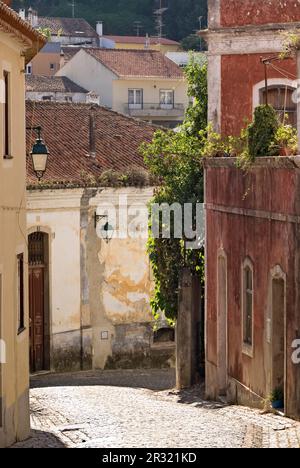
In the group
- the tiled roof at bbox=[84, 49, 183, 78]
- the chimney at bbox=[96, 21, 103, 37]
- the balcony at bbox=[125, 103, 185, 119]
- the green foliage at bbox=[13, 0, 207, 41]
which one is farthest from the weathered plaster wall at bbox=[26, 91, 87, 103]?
the green foliage at bbox=[13, 0, 207, 41]

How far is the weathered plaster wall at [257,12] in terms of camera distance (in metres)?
21.9

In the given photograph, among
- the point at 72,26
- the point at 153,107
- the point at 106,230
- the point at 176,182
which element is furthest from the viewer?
the point at 72,26

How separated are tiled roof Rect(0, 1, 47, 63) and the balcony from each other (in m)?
41.9

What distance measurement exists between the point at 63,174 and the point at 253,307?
1027 cm

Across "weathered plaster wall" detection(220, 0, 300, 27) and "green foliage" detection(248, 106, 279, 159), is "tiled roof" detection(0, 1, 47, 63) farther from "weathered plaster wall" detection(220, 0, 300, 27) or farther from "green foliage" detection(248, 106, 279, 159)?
"weathered plaster wall" detection(220, 0, 300, 27)

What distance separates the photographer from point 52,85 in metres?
55.9

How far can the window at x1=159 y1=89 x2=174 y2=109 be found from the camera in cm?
6159

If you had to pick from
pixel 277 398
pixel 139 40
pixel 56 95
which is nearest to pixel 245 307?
pixel 277 398

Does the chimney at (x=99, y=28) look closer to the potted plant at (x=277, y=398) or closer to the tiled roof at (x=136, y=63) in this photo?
the tiled roof at (x=136, y=63)

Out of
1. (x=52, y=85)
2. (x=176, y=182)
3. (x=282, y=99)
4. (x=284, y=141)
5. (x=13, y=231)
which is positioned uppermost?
(x=52, y=85)

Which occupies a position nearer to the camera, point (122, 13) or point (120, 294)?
point (120, 294)

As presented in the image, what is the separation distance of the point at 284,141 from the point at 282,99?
15.7 ft

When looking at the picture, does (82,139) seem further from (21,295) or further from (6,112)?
(6,112)

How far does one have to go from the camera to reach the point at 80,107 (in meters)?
31.9
